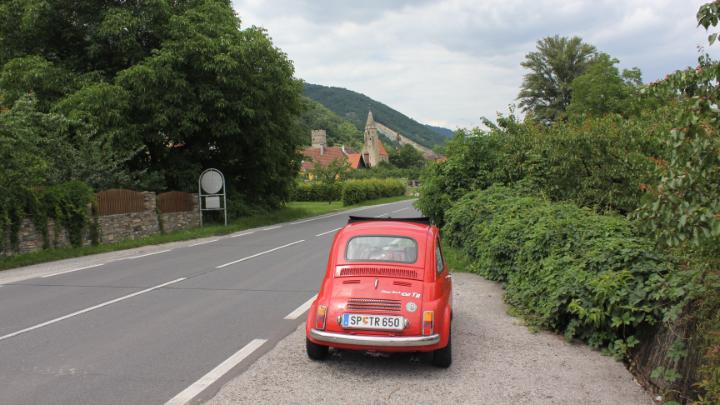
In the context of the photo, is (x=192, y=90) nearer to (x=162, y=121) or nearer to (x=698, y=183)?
(x=162, y=121)

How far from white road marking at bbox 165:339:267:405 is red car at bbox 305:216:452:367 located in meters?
0.80

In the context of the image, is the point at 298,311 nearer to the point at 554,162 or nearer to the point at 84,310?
the point at 84,310

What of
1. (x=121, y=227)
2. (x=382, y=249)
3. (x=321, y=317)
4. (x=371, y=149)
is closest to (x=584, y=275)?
(x=382, y=249)

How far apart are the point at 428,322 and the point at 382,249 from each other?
1194 millimetres

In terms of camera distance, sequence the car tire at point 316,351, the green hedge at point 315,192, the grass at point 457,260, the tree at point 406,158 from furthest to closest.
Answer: the tree at point 406,158
the green hedge at point 315,192
the grass at point 457,260
the car tire at point 316,351

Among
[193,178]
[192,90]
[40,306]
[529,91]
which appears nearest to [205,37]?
[192,90]

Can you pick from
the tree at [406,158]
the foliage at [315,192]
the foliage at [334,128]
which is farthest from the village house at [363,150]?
the foliage at [315,192]

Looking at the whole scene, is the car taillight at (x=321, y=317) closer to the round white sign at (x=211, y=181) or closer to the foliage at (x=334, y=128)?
the round white sign at (x=211, y=181)

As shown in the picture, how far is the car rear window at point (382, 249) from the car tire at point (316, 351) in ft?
3.34

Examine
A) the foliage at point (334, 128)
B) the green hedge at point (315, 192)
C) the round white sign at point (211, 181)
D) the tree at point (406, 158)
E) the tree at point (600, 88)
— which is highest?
the foliage at point (334, 128)

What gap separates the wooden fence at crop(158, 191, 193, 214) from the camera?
22422 mm

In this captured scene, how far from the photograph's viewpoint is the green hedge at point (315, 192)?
59.5 metres

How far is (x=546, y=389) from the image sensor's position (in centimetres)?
500

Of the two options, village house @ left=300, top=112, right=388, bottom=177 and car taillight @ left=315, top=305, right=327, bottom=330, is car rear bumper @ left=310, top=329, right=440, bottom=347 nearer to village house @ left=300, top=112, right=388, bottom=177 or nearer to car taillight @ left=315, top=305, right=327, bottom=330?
car taillight @ left=315, top=305, right=327, bottom=330
